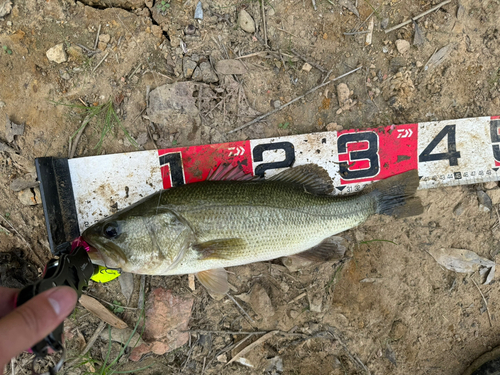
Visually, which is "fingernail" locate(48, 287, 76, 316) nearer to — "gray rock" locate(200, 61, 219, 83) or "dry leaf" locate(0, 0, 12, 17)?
"gray rock" locate(200, 61, 219, 83)

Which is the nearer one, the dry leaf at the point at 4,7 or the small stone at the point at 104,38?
the dry leaf at the point at 4,7

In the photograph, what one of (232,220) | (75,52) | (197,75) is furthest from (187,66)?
(232,220)

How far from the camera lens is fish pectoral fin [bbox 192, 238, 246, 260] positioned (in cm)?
284

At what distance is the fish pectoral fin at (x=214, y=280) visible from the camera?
3141 millimetres

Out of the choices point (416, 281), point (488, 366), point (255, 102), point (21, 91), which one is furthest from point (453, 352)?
point (21, 91)

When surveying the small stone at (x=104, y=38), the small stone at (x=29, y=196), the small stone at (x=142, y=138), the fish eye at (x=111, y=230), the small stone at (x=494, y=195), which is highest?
the small stone at (x=104, y=38)

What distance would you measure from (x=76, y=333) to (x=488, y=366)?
4.65m

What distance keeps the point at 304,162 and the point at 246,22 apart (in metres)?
1.60

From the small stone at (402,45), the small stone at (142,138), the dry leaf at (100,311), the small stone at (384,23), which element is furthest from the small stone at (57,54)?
the small stone at (402,45)

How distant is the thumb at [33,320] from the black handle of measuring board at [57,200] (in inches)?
42.3

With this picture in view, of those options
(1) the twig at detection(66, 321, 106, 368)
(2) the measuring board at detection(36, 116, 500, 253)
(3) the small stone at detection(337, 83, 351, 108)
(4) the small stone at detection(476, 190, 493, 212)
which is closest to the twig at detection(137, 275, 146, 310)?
(1) the twig at detection(66, 321, 106, 368)

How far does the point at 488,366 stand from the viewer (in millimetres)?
3643

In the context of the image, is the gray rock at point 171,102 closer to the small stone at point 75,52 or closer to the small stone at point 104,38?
the small stone at point 104,38

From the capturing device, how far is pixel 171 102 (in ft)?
10.8
